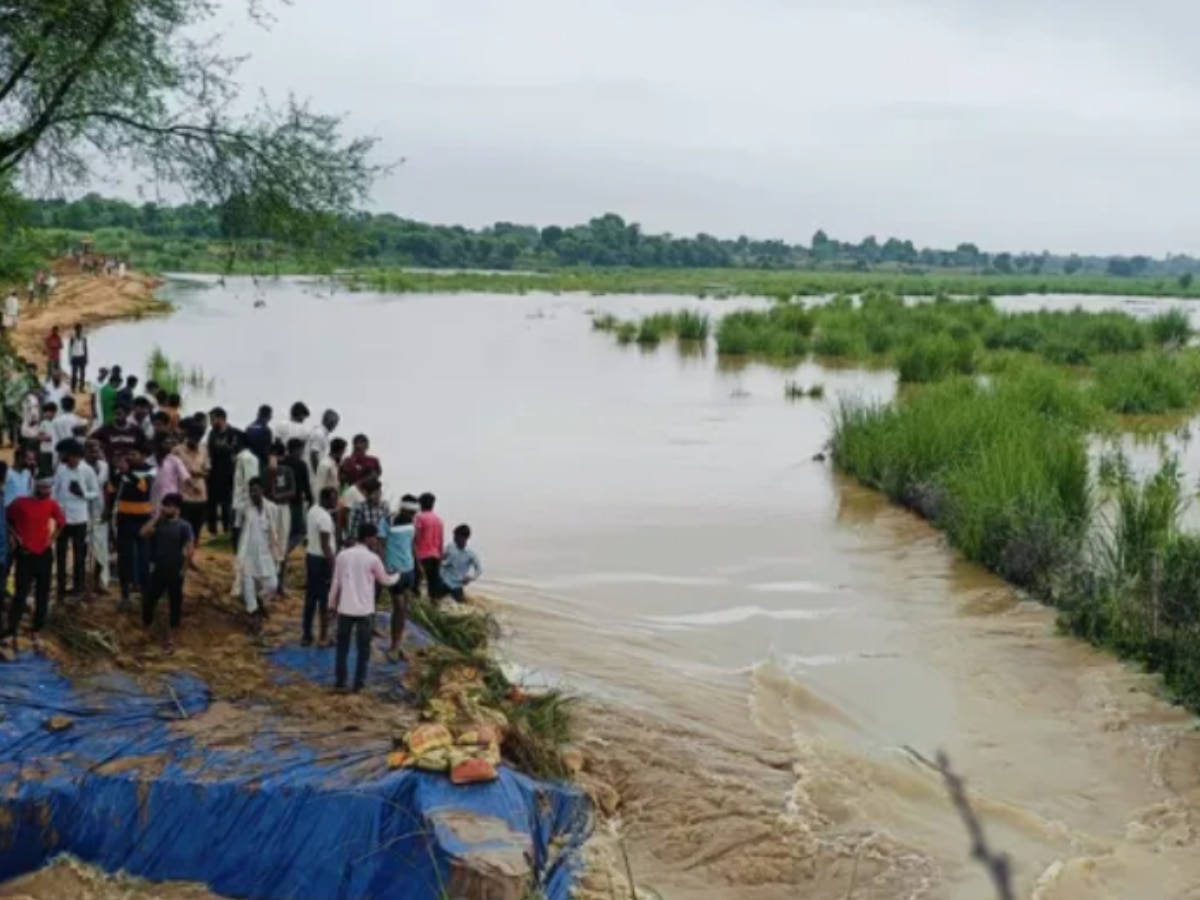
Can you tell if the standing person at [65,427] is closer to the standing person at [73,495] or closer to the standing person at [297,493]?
the standing person at [297,493]

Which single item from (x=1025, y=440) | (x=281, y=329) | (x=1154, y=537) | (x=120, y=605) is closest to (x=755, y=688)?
(x=1154, y=537)

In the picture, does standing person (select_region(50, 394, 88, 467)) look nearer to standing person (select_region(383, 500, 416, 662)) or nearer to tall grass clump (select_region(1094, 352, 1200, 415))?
standing person (select_region(383, 500, 416, 662))

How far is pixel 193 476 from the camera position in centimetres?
1094

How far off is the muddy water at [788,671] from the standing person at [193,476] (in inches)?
129

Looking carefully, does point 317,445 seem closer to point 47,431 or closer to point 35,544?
point 47,431

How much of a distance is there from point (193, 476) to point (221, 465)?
1.31 metres

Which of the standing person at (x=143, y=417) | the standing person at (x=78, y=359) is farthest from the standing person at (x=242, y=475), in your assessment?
the standing person at (x=78, y=359)

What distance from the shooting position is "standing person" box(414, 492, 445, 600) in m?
11.2

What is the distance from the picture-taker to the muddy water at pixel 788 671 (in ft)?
28.7

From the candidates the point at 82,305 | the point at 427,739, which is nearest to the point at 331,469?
the point at 427,739

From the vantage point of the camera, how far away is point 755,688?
11875 millimetres

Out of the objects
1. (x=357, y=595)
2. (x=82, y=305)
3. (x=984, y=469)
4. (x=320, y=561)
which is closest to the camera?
(x=357, y=595)

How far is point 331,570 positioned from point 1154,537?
8.35m

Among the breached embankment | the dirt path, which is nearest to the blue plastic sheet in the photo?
the breached embankment
